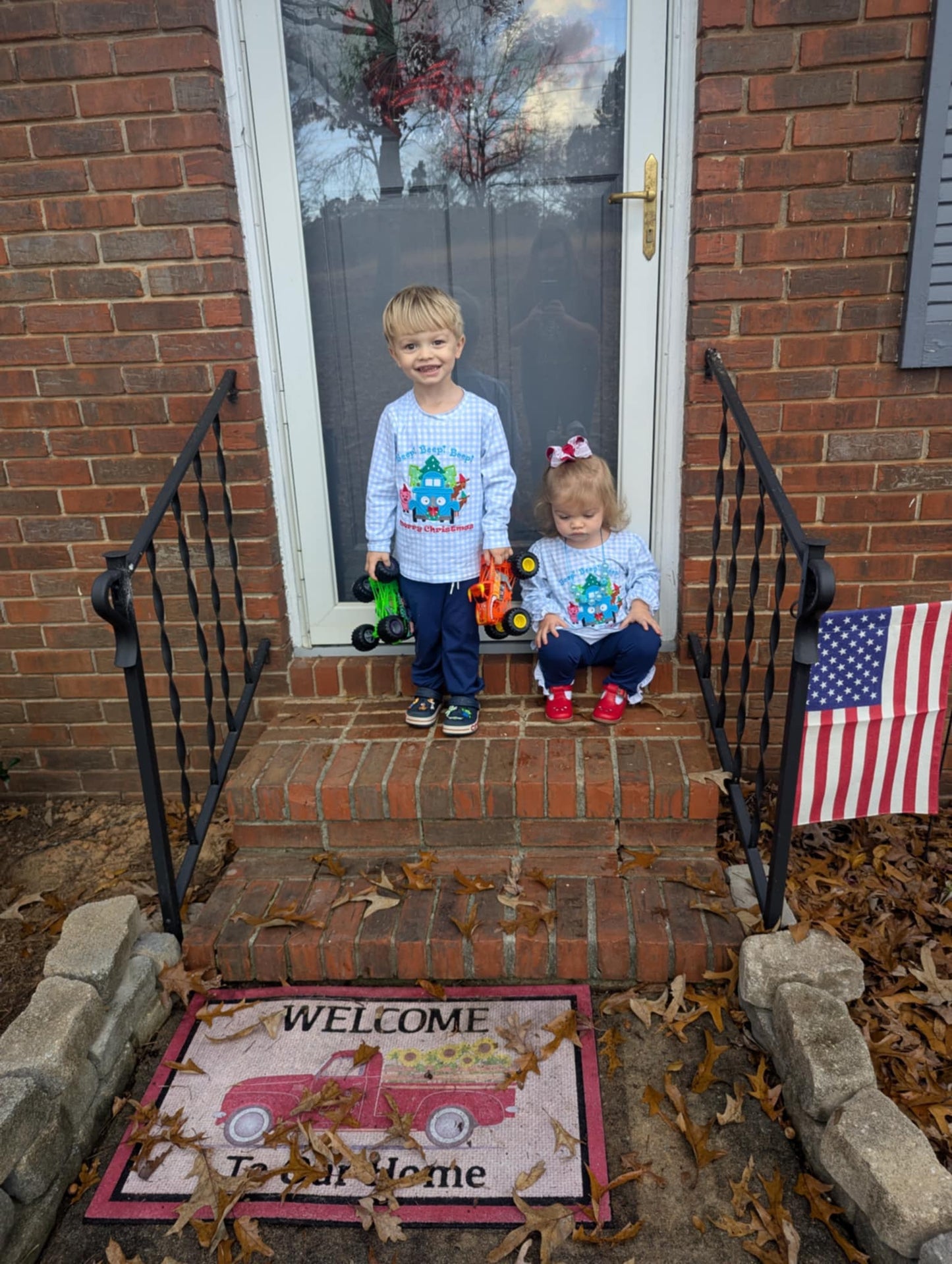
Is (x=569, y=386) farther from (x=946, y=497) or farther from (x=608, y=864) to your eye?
(x=608, y=864)

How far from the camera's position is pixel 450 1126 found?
6.44 feet

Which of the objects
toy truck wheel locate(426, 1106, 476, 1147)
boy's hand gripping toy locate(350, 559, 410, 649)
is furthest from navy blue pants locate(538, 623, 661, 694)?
Result: toy truck wheel locate(426, 1106, 476, 1147)

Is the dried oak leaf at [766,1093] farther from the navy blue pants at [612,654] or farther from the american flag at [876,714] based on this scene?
the navy blue pants at [612,654]

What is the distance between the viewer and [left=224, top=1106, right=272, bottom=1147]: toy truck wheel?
6.42ft

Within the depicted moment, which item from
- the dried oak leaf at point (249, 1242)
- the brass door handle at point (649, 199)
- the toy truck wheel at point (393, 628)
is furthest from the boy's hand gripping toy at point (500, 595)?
the dried oak leaf at point (249, 1242)

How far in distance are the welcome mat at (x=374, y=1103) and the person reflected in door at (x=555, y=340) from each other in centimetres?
182

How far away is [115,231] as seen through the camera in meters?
2.70

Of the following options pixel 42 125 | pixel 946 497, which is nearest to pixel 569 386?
pixel 946 497

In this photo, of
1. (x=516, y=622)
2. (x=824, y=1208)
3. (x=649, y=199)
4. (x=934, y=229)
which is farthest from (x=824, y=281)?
(x=824, y=1208)

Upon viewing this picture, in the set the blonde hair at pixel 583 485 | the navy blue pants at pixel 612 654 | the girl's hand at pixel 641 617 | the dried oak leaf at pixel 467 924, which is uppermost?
the blonde hair at pixel 583 485

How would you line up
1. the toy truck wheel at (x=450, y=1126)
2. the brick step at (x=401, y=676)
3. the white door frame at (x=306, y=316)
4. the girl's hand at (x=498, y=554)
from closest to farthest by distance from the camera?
the toy truck wheel at (x=450, y=1126) → the white door frame at (x=306, y=316) → the girl's hand at (x=498, y=554) → the brick step at (x=401, y=676)

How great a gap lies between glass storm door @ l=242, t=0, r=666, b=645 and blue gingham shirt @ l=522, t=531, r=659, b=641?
0.20 metres

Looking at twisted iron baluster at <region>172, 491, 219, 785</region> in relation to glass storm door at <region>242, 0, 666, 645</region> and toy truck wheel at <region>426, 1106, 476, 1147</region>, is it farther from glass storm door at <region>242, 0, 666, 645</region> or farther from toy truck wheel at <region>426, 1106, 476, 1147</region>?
toy truck wheel at <region>426, 1106, 476, 1147</region>

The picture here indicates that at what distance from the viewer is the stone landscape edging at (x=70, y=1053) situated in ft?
5.65
